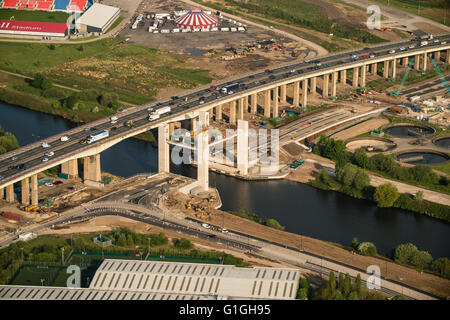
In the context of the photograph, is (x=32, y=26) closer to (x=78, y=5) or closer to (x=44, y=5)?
(x=78, y=5)

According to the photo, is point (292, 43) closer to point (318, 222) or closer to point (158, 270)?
point (318, 222)

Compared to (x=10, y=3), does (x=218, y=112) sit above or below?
below

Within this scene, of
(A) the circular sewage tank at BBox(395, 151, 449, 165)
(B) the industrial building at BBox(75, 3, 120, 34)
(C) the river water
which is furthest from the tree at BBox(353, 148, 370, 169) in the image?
(B) the industrial building at BBox(75, 3, 120, 34)

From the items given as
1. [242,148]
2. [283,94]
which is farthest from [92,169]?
[283,94]

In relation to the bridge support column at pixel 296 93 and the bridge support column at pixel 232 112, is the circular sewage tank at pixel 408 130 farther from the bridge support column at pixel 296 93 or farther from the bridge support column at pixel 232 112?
the bridge support column at pixel 232 112

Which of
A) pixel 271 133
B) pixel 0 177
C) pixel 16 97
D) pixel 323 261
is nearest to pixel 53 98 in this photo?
pixel 16 97

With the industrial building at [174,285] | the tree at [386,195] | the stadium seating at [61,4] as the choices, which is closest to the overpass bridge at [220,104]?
the tree at [386,195]
